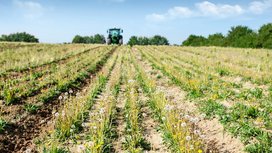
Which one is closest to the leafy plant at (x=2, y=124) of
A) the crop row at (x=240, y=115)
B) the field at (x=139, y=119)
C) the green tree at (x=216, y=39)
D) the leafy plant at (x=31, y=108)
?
the field at (x=139, y=119)

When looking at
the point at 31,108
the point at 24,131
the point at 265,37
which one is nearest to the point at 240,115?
the point at 24,131

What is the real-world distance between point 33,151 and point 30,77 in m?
8.58

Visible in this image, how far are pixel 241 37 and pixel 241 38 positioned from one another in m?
1.23

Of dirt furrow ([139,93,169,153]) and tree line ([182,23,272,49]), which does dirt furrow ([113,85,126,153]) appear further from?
tree line ([182,23,272,49])

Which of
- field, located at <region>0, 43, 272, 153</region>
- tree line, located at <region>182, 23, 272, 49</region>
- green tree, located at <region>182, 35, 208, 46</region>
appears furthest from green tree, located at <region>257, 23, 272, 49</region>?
field, located at <region>0, 43, 272, 153</region>

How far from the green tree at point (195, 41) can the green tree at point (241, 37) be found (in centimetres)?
893

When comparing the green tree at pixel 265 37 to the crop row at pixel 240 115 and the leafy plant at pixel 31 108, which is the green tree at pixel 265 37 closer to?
the crop row at pixel 240 115

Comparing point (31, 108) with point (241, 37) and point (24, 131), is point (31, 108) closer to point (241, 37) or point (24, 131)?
point (24, 131)

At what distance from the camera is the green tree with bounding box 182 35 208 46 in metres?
90.7

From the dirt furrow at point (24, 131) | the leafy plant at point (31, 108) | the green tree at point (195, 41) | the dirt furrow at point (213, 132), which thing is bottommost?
the dirt furrow at point (24, 131)

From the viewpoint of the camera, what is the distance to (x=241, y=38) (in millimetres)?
71000

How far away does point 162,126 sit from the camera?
861cm

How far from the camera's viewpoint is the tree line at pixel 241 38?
6425cm

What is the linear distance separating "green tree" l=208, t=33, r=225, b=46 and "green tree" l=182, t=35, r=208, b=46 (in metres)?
1.71
